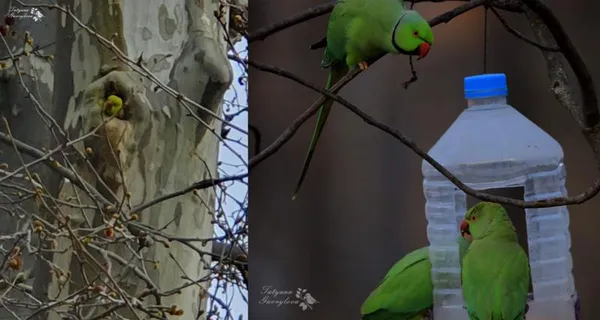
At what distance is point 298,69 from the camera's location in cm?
111

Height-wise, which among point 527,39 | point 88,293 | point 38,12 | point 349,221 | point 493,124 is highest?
point 38,12

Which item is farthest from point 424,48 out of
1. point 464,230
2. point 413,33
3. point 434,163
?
point 464,230

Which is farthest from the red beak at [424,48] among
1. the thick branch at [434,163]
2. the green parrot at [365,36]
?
the thick branch at [434,163]

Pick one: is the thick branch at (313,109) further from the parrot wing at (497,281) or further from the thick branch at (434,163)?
the parrot wing at (497,281)

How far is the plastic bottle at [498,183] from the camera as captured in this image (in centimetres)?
98

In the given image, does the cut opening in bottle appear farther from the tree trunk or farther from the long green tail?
the tree trunk

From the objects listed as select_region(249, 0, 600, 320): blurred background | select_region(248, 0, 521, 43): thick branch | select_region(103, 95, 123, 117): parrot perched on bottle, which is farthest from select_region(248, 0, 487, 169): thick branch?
select_region(103, 95, 123, 117): parrot perched on bottle

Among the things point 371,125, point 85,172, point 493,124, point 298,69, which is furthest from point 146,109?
point 493,124

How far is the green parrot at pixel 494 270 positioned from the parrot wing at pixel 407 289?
0.19 ft

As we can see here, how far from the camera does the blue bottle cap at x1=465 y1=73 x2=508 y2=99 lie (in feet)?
3.23

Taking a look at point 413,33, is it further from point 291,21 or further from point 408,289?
point 408,289

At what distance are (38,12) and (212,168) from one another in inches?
18.1

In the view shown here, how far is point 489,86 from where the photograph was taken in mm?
985

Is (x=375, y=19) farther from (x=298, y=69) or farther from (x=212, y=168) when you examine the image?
(x=212, y=168)
